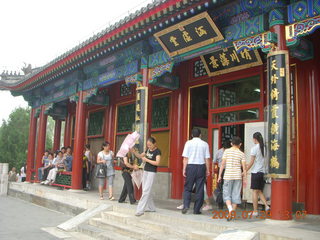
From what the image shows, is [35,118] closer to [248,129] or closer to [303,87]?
[248,129]

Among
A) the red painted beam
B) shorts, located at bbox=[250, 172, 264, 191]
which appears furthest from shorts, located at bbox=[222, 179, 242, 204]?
the red painted beam

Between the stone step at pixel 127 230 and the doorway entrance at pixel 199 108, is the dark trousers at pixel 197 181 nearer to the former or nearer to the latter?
the stone step at pixel 127 230

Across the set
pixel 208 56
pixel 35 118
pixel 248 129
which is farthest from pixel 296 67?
pixel 35 118

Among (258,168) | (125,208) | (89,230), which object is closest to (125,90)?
(125,208)

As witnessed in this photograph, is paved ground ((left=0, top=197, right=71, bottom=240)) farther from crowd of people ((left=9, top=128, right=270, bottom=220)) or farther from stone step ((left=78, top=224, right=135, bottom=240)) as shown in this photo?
crowd of people ((left=9, top=128, right=270, bottom=220))

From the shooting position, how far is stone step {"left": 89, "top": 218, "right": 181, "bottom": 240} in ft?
16.5

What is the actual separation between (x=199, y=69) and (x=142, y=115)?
1.85 metres

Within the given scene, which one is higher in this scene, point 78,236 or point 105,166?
point 105,166

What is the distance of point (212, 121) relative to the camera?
7719 millimetres

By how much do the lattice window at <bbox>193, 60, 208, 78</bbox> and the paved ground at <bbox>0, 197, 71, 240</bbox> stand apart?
4.67 m

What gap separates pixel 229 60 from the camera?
7.34 meters

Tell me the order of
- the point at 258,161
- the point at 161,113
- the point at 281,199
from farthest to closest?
the point at 161,113, the point at 258,161, the point at 281,199

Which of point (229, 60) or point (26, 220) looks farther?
point (26, 220)
